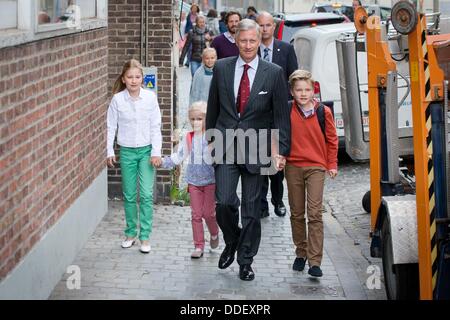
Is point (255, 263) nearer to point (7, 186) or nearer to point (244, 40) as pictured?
point (244, 40)

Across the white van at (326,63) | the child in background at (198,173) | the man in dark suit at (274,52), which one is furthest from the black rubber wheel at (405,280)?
the white van at (326,63)

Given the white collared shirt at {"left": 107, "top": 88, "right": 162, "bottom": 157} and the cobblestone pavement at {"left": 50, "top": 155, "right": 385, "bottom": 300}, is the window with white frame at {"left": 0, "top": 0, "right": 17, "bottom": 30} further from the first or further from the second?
the white collared shirt at {"left": 107, "top": 88, "right": 162, "bottom": 157}

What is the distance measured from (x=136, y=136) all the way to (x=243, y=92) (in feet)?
4.28

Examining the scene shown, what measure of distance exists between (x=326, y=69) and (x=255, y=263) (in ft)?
20.3

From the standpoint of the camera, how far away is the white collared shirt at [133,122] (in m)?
8.98

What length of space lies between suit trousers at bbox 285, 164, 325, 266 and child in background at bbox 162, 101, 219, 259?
854 mm

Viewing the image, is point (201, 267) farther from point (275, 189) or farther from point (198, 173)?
point (275, 189)

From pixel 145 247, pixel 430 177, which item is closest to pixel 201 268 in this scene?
pixel 145 247

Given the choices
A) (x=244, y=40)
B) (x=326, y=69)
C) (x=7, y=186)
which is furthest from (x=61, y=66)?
(x=326, y=69)

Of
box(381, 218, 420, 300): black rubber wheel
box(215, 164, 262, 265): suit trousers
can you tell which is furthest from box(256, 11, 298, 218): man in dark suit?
box(381, 218, 420, 300): black rubber wheel

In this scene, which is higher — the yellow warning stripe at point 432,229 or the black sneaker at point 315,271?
the yellow warning stripe at point 432,229

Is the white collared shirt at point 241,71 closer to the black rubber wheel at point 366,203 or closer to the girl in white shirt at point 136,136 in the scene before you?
the girl in white shirt at point 136,136

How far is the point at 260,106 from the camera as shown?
8.02 meters

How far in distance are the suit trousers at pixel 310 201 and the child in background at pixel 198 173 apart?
854mm
